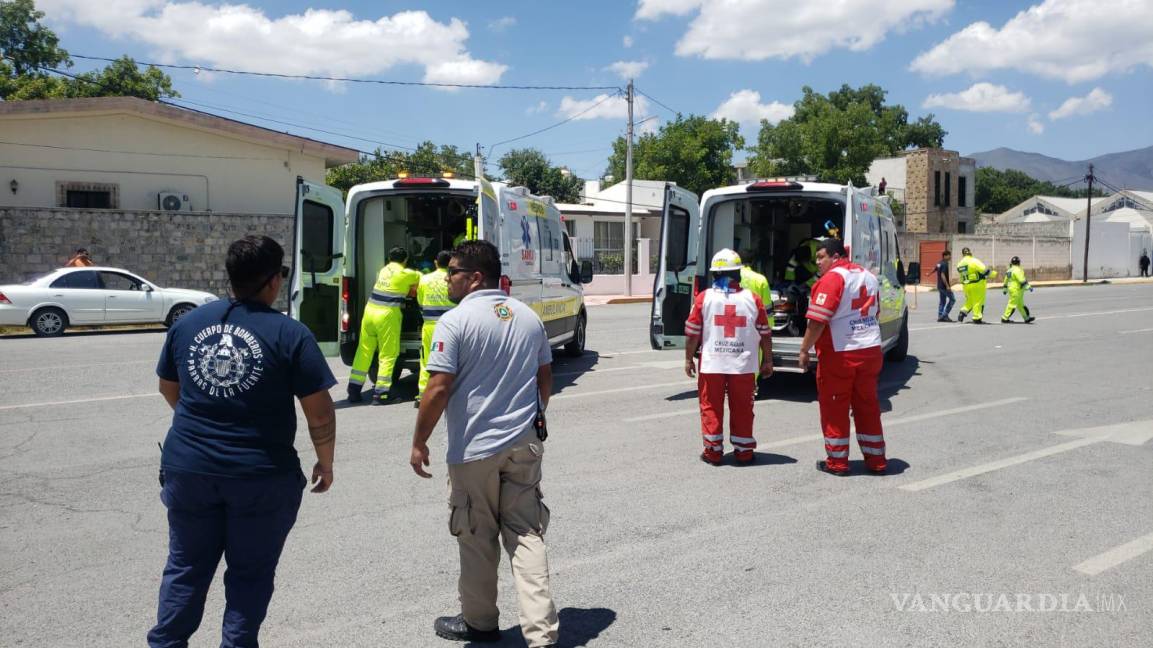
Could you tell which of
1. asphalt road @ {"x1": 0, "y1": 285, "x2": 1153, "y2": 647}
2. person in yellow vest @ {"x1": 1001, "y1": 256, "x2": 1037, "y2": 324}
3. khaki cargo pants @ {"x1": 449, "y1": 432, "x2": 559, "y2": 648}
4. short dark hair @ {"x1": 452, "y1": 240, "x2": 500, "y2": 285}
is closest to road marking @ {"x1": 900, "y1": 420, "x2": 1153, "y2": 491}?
asphalt road @ {"x1": 0, "y1": 285, "x2": 1153, "y2": 647}

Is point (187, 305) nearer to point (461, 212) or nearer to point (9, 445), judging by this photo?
point (461, 212)

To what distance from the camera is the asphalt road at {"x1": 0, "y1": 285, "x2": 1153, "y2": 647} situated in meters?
3.96

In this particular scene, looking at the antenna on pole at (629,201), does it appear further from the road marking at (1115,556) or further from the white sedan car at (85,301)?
the road marking at (1115,556)

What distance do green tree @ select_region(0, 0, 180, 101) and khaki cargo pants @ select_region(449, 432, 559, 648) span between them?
35.2 m

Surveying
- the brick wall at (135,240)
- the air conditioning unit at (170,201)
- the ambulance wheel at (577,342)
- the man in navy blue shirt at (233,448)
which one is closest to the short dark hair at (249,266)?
the man in navy blue shirt at (233,448)

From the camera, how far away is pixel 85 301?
1666 centimetres

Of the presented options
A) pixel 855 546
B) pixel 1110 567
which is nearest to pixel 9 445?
pixel 855 546

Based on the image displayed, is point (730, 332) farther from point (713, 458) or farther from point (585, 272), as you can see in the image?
point (585, 272)

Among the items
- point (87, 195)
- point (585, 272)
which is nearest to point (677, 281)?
point (585, 272)

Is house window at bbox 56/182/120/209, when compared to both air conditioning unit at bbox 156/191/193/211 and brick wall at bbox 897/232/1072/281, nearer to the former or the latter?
air conditioning unit at bbox 156/191/193/211

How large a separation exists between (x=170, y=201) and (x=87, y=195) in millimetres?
1964

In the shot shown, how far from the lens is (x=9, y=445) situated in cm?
743

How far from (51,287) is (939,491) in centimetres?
1608

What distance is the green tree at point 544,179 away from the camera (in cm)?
5947
